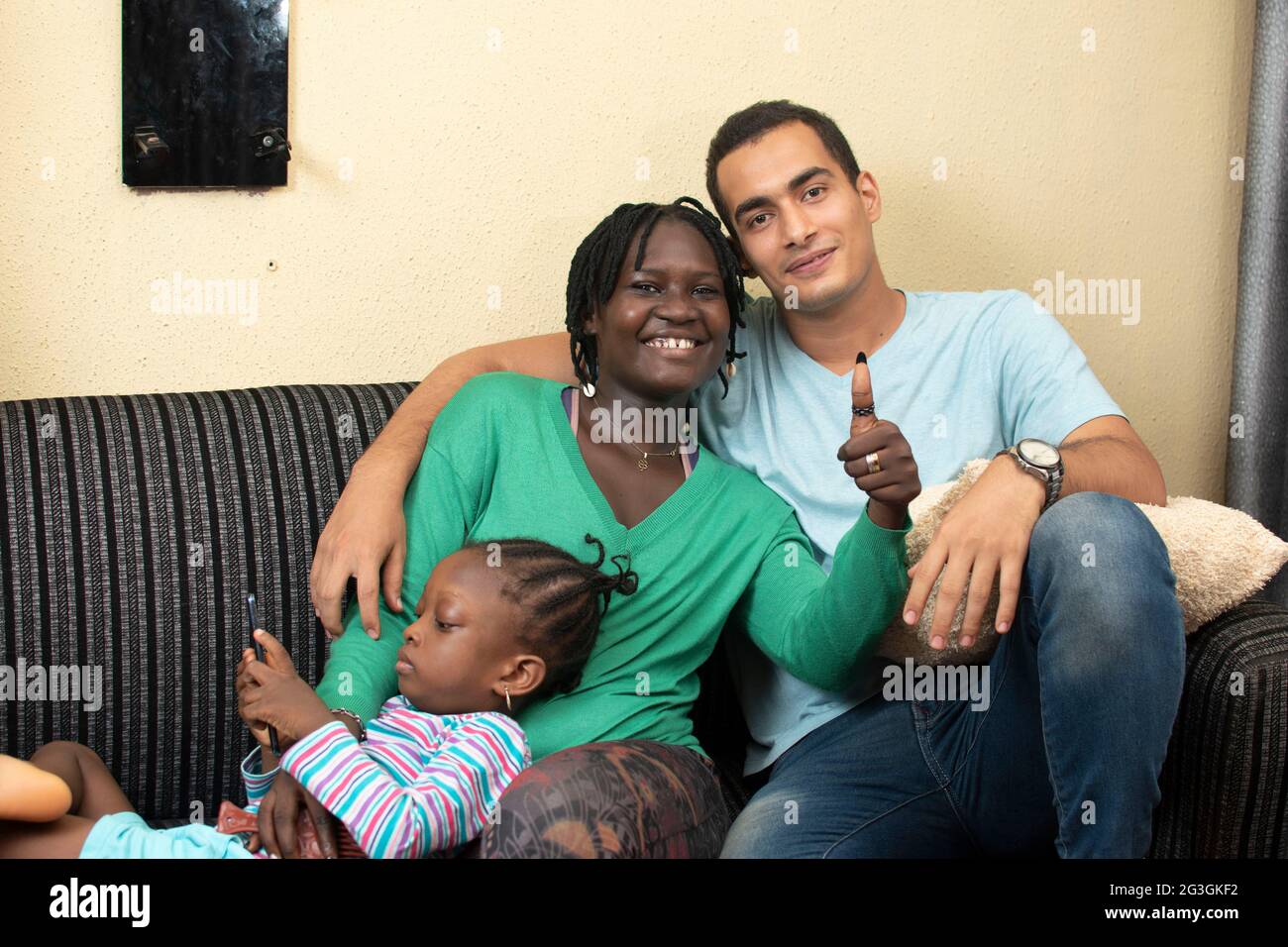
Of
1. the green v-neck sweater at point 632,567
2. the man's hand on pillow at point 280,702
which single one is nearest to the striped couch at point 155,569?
the green v-neck sweater at point 632,567

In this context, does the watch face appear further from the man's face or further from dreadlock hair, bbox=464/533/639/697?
dreadlock hair, bbox=464/533/639/697

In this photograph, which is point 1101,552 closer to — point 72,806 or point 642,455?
point 642,455

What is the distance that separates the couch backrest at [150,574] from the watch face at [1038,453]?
88 centimetres

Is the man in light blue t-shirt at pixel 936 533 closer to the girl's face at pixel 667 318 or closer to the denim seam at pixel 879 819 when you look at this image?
the denim seam at pixel 879 819

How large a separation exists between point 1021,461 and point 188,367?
126 centimetres

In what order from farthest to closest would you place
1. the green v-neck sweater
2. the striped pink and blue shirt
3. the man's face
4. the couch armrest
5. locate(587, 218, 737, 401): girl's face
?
the man's face
locate(587, 218, 737, 401): girl's face
the green v-neck sweater
the couch armrest
the striped pink and blue shirt

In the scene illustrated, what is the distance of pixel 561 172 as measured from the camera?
1.90 metres

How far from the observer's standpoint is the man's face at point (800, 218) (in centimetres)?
161

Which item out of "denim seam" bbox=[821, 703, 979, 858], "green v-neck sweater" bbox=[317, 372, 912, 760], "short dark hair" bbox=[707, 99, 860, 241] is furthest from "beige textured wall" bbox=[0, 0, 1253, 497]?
"denim seam" bbox=[821, 703, 979, 858]

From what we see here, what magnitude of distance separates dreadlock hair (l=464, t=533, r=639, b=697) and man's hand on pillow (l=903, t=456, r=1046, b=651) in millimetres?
353

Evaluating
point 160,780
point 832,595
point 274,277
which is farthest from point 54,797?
point 274,277

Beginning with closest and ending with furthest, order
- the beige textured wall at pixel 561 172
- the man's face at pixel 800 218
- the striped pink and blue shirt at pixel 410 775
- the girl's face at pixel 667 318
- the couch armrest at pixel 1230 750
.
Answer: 1. the striped pink and blue shirt at pixel 410 775
2. the couch armrest at pixel 1230 750
3. the girl's face at pixel 667 318
4. the man's face at pixel 800 218
5. the beige textured wall at pixel 561 172

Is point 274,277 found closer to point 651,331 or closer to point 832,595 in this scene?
point 651,331

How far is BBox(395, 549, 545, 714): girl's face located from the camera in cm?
128
